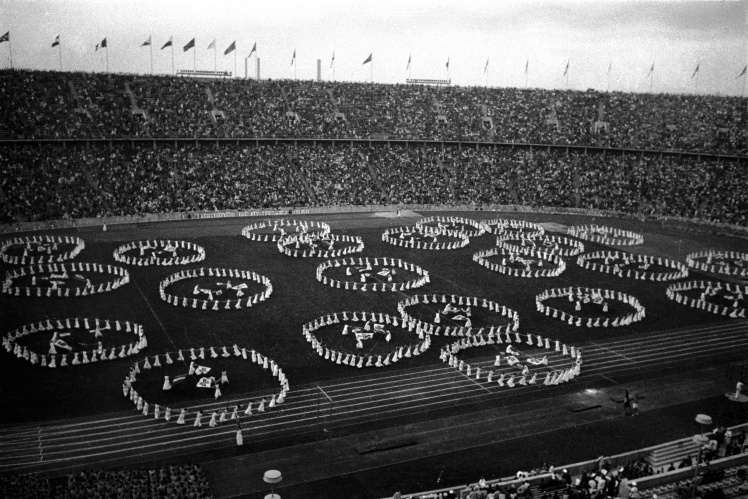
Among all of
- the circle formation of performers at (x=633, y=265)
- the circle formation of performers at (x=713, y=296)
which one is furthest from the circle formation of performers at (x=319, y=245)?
the circle formation of performers at (x=713, y=296)

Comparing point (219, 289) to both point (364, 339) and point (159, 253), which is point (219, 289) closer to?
point (159, 253)

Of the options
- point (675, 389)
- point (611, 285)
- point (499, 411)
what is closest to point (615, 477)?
point (499, 411)

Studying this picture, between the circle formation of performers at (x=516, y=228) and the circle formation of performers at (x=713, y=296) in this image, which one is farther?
the circle formation of performers at (x=516, y=228)

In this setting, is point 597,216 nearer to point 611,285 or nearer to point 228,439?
point 611,285

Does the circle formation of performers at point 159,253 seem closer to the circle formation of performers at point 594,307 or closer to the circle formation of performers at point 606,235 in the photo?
the circle formation of performers at point 594,307

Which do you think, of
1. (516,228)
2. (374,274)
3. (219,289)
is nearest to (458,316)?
(374,274)

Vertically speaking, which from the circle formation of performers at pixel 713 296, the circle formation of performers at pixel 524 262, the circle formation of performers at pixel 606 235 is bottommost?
the circle formation of performers at pixel 524 262
